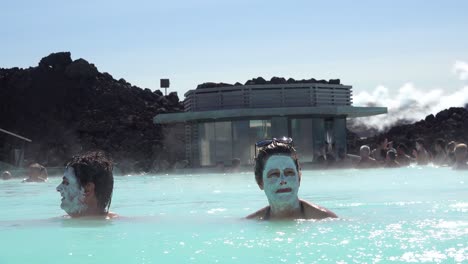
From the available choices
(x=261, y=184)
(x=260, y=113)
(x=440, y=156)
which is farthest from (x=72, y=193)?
(x=260, y=113)

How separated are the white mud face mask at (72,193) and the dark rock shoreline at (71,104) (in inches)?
1701

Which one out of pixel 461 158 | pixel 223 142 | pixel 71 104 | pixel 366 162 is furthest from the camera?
pixel 71 104

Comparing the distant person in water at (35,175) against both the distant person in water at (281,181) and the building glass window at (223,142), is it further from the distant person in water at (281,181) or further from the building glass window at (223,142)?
the distant person in water at (281,181)

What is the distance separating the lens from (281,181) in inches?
214

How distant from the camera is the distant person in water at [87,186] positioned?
6000mm

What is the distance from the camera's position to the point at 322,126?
26797 millimetres

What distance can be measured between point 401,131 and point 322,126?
45.8 ft

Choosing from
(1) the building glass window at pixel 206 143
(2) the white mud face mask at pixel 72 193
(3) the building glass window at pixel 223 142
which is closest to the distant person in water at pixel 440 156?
(3) the building glass window at pixel 223 142

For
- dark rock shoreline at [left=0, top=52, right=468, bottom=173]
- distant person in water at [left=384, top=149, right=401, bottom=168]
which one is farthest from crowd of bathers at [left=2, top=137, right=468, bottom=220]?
dark rock shoreline at [left=0, top=52, right=468, bottom=173]

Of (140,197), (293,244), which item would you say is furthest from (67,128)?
(293,244)

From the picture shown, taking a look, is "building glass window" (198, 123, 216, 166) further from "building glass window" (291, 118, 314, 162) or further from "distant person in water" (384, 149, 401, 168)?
"distant person in water" (384, 149, 401, 168)

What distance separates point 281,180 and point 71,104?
51541 millimetres

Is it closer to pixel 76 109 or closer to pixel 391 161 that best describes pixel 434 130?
pixel 391 161

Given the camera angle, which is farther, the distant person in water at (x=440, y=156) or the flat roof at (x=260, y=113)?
the flat roof at (x=260, y=113)
